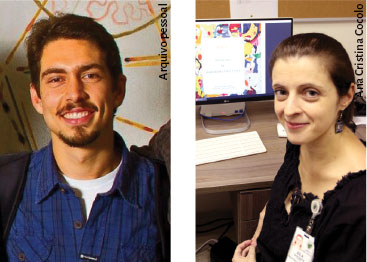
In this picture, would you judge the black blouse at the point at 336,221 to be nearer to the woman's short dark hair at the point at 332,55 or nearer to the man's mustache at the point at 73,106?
the woman's short dark hair at the point at 332,55

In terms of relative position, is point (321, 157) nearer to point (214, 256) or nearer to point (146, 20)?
point (146, 20)

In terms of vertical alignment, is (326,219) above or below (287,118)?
below

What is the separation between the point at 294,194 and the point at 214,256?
0.52 metres

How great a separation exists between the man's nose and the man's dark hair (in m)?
0.07

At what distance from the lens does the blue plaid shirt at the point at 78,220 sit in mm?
795

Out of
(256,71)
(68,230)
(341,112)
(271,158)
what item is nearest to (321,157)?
(341,112)

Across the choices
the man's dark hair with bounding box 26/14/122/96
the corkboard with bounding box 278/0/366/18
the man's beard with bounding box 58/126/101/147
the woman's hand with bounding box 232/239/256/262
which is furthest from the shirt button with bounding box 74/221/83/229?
the corkboard with bounding box 278/0/366/18

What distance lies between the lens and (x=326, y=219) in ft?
2.34

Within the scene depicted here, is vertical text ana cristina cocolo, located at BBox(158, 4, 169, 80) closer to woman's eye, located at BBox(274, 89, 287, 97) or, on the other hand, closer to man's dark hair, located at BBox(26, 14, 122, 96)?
man's dark hair, located at BBox(26, 14, 122, 96)

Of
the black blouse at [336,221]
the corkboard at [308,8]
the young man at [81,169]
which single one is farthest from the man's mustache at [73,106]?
the corkboard at [308,8]

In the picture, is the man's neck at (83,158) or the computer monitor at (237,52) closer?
the man's neck at (83,158)

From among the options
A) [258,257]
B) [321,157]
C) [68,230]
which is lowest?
[258,257]

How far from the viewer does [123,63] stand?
793mm

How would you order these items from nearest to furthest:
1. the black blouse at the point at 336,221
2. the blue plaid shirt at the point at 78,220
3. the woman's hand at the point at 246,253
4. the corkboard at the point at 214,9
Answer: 1. the black blouse at the point at 336,221
2. the blue plaid shirt at the point at 78,220
3. the woman's hand at the point at 246,253
4. the corkboard at the point at 214,9
